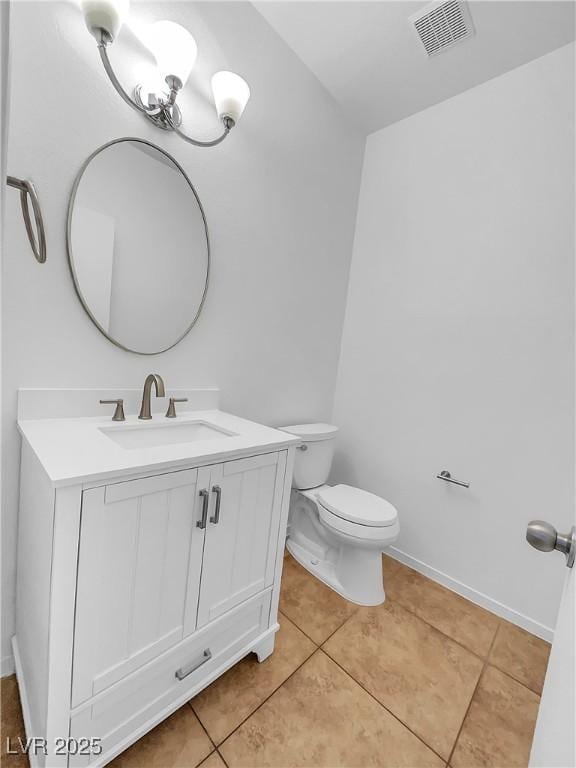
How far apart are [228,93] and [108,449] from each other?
129 centimetres

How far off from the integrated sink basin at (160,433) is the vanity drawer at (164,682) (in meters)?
0.60

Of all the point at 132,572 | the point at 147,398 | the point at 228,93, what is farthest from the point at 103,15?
the point at 132,572

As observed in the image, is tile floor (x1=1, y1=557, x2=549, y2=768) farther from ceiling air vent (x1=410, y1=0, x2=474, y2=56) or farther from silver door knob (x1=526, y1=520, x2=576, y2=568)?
ceiling air vent (x1=410, y1=0, x2=474, y2=56)

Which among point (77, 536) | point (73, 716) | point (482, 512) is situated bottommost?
point (73, 716)

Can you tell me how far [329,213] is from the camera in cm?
198

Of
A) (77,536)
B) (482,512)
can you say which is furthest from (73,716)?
(482,512)

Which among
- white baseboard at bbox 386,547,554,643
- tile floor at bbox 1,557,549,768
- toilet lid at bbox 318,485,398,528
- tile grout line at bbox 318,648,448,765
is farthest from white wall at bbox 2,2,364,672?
tile grout line at bbox 318,648,448,765

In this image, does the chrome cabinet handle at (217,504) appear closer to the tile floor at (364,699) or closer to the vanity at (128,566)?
the vanity at (128,566)

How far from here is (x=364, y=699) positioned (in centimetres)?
117

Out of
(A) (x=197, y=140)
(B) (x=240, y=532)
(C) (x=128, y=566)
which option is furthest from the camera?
(A) (x=197, y=140)

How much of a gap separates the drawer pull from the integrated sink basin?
2.19 feet

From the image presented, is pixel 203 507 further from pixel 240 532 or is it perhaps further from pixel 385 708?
pixel 385 708

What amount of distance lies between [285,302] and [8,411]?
1.25 m

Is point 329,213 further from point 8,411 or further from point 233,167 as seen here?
point 8,411
